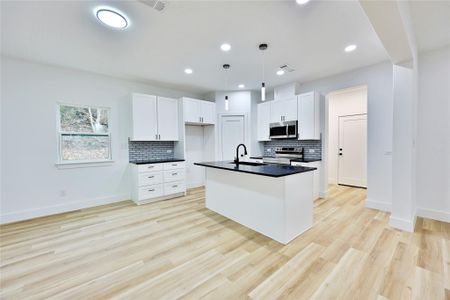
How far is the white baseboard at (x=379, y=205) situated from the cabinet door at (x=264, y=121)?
2.53m

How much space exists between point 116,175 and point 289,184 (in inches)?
147

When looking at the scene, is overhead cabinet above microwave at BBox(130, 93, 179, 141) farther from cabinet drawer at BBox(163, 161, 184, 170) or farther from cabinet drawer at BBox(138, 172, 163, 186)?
cabinet drawer at BBox(138, 172, 163, 186)

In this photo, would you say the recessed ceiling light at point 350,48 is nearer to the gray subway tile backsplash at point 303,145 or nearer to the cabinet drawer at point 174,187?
the gray subway tile backsplash at point 303,145

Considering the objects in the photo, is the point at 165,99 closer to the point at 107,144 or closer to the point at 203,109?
the point at 203,109

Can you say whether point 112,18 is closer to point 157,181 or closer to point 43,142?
point 43,142

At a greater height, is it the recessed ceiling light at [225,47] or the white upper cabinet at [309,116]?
the recessed ceiling light at [225,47]

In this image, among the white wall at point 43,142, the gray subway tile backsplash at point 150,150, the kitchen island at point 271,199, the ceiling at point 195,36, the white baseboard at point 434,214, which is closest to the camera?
the ceiling at point 195,36

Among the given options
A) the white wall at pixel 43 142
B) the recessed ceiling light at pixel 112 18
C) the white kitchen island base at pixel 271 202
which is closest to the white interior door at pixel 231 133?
the white kitchen island base at pixel 271 202

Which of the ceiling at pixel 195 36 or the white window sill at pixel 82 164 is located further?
the white window sill at pixel 82 164

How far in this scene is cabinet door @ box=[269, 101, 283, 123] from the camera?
4668 millimetres

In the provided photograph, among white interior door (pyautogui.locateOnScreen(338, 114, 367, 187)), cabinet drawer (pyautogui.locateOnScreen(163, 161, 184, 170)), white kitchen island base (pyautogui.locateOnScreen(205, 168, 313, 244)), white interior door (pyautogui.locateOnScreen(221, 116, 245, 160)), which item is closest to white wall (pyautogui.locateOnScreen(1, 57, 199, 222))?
cabinet drawer (pyautogui.locateOnScreen(163, 161, 184, 170))

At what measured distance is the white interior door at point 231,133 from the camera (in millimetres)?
5281

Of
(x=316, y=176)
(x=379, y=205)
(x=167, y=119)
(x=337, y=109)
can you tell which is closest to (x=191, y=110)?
(x=167, y=119)

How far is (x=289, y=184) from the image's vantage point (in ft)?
7.68
